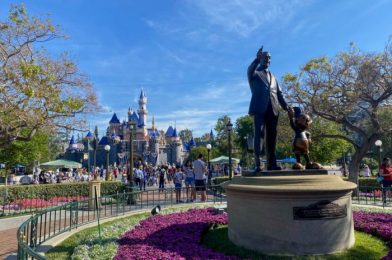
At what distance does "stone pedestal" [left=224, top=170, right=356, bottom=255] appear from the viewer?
6.36 m

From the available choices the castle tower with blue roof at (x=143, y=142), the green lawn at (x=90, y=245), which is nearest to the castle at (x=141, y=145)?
the castle tower with blue roof at (x=143, y=142)

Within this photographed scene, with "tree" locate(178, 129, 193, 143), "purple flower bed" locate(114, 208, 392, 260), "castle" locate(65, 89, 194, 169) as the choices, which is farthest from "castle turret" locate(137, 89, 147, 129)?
"purple flower bed" locate(114, 208, 392, 260)

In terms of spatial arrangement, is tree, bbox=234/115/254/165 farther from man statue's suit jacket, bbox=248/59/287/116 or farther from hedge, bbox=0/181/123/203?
man statue's suit jacket, bbox=248/59/287/116

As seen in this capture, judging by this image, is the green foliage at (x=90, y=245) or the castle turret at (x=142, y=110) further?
the castle turret at (x=142, y=110)

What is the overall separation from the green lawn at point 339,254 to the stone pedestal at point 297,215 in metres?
0.14

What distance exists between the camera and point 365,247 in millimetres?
6980

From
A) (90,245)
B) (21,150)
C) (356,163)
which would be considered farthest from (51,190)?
(356,163)

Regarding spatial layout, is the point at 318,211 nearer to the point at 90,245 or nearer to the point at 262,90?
the point at 262,90

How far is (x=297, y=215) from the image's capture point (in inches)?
251

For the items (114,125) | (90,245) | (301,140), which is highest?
(114,125)

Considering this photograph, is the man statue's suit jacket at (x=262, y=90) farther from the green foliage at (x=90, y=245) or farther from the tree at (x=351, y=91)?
the tree at (x=351, y=91)

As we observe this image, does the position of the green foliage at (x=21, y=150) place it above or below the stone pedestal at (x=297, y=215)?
above

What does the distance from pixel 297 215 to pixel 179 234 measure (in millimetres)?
3101

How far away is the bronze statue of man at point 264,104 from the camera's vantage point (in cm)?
766
